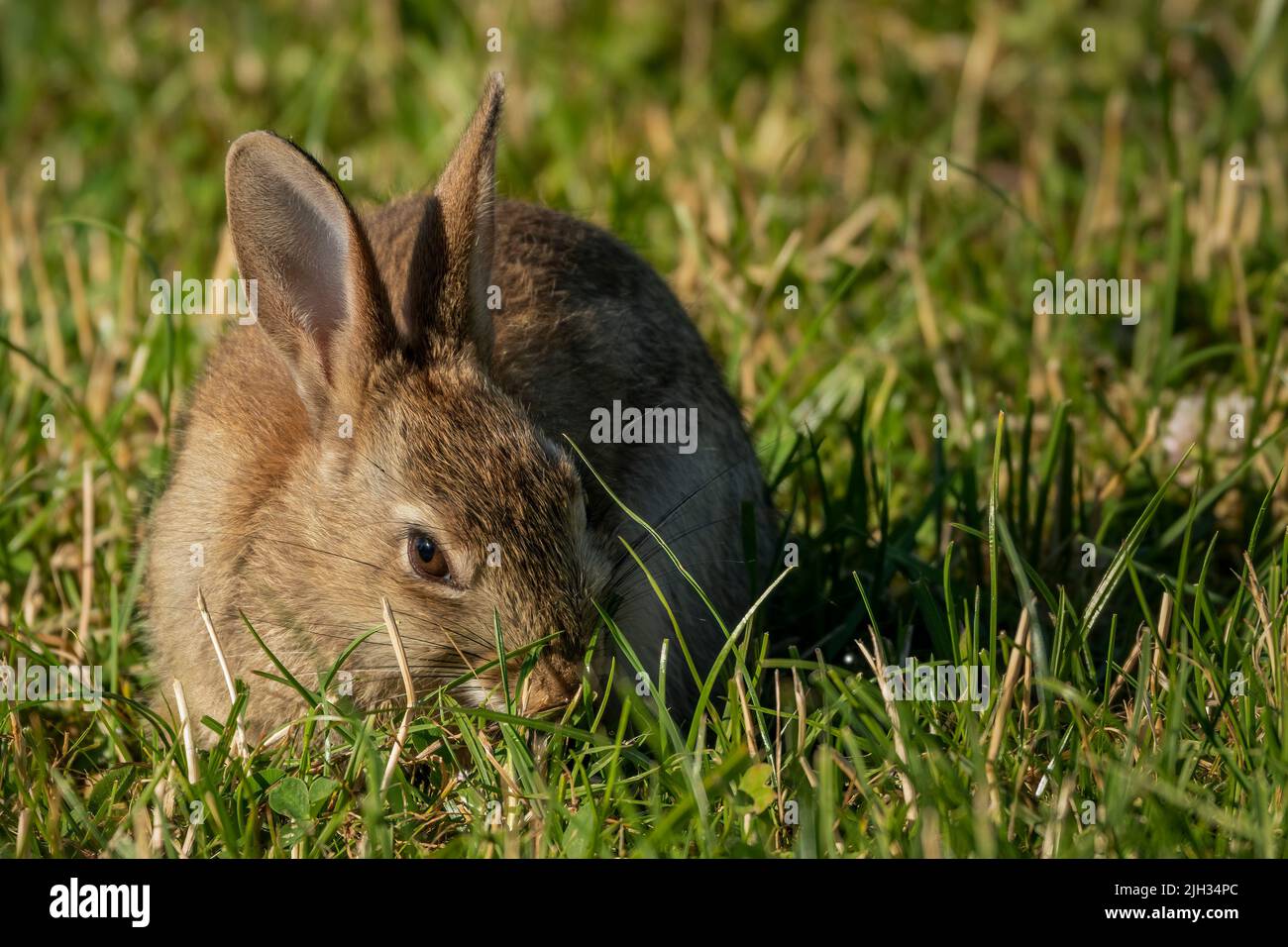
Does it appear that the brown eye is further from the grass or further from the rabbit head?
the grass

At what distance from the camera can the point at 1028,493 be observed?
5.55 meters

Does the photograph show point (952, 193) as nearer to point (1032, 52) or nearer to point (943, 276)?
point (943, 276)

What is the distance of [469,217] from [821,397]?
2235 mm

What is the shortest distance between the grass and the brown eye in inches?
16.1

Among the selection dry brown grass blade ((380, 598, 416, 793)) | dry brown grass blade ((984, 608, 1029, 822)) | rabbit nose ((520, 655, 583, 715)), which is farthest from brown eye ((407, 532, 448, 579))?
dry brown grass blade ((984, 608, 1029, 822))

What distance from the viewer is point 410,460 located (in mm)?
4352

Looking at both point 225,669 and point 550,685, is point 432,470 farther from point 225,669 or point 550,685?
point 225,669

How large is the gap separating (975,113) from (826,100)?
2.61ft

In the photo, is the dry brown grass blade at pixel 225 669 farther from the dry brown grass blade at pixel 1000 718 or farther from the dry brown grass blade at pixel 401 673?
the dry brown grass blade at pixel 1000 718

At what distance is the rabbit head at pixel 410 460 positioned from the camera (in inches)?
167

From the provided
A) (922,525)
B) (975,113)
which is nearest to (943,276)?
(975,113)

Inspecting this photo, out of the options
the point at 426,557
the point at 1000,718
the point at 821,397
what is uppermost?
the point at 821,397

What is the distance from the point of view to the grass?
4066 millimetres

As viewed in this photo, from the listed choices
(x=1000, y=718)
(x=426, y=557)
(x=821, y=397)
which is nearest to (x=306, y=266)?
(x=426, y=557)
